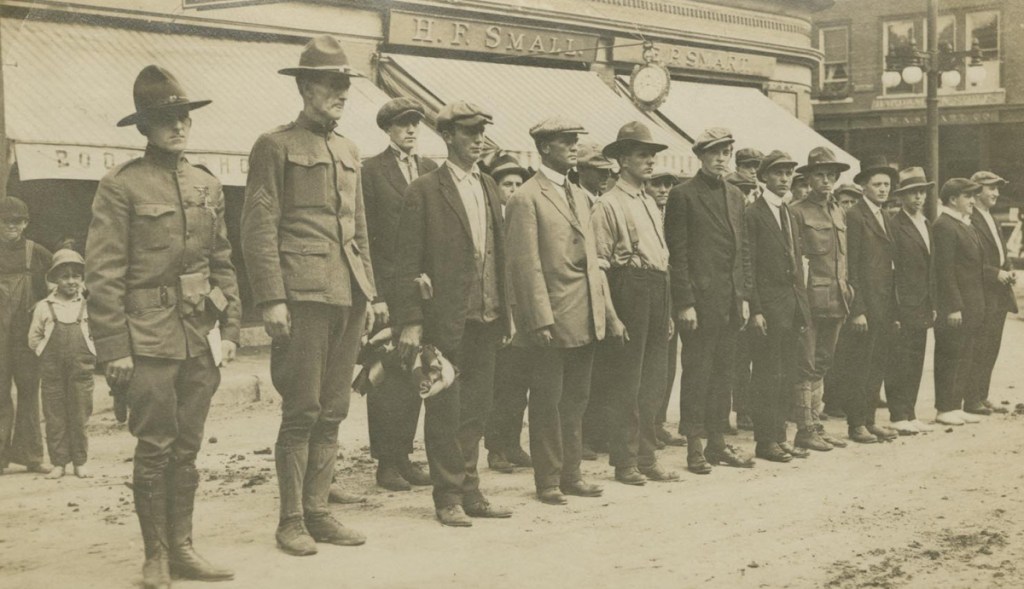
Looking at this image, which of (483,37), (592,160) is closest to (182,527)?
(592,160)

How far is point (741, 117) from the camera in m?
17.9

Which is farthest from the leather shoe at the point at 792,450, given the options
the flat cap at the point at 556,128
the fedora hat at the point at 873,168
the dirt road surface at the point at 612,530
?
the flat cap at the point at 556,128

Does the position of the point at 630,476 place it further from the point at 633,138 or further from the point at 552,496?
the point at 633,138

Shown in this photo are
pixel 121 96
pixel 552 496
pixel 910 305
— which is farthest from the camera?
pixel 121 96

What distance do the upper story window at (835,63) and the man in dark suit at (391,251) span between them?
84.7ft

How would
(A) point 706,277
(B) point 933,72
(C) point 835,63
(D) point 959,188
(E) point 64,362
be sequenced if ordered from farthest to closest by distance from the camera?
1. (C) point 835,63
2. (B) point 933,72
3. (D) point 959,188
4. (E) point 64,362
5. (A) point 706,277

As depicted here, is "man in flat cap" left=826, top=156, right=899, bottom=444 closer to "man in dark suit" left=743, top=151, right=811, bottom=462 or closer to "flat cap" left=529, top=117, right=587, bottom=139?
"man in dark suit" left=743, top=151, right=811, bottom=462

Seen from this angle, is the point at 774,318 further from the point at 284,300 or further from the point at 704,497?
the point at 284,300

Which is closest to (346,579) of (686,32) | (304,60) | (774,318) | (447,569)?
(447,569)

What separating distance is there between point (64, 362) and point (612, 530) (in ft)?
13.0

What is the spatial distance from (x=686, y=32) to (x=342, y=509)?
1304 centimetres

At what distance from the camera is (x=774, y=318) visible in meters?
7.85

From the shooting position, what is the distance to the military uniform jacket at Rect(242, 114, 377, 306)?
205 inches

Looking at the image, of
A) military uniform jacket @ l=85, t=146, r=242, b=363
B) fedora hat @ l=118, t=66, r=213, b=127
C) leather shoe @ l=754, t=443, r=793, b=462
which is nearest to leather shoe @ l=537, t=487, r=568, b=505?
→ leather shoe @ l=754, t=443, r=793, b=462
